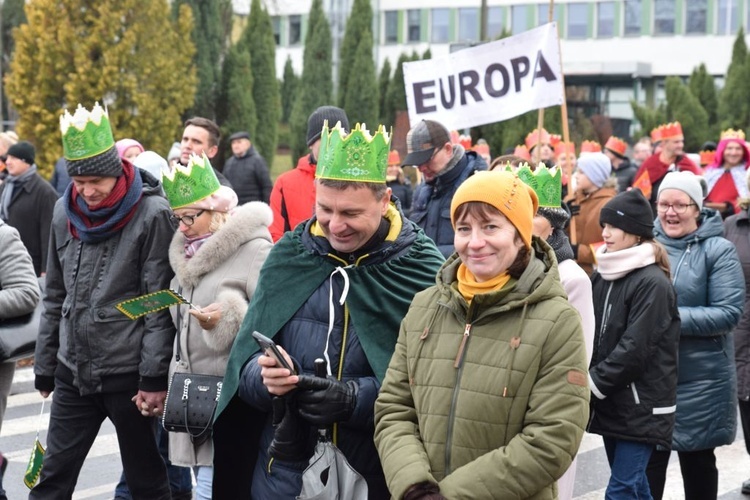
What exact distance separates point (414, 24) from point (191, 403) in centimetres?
5660

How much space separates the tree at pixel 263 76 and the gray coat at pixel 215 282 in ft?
84.4

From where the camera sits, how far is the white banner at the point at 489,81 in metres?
10.8

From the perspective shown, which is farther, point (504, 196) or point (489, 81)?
point (489, 81)

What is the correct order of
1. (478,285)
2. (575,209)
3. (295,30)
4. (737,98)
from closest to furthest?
(478,285)
(575,209)
(737,98)
(295,30)

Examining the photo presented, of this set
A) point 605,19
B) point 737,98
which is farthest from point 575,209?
point 605,19

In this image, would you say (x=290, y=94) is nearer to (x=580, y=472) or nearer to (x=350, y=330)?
(x=580, y=472)

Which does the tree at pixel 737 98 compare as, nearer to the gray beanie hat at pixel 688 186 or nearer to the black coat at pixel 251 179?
the black coat at pixel 251 179

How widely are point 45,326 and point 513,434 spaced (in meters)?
3.13

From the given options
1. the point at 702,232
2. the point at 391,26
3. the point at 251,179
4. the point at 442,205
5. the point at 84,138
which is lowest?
the point at 391,26

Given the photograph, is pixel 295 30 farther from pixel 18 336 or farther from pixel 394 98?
pixel 18 336

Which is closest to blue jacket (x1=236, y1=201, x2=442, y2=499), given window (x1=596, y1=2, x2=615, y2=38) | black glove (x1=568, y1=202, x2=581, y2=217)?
black glove (x1=568, y1=202, x2=581, y2=217)

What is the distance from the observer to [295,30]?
6309cm

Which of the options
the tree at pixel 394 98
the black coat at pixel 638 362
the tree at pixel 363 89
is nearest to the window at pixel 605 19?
the tree at pixel 394 98

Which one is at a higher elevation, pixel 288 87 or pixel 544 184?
pixel 544 184
